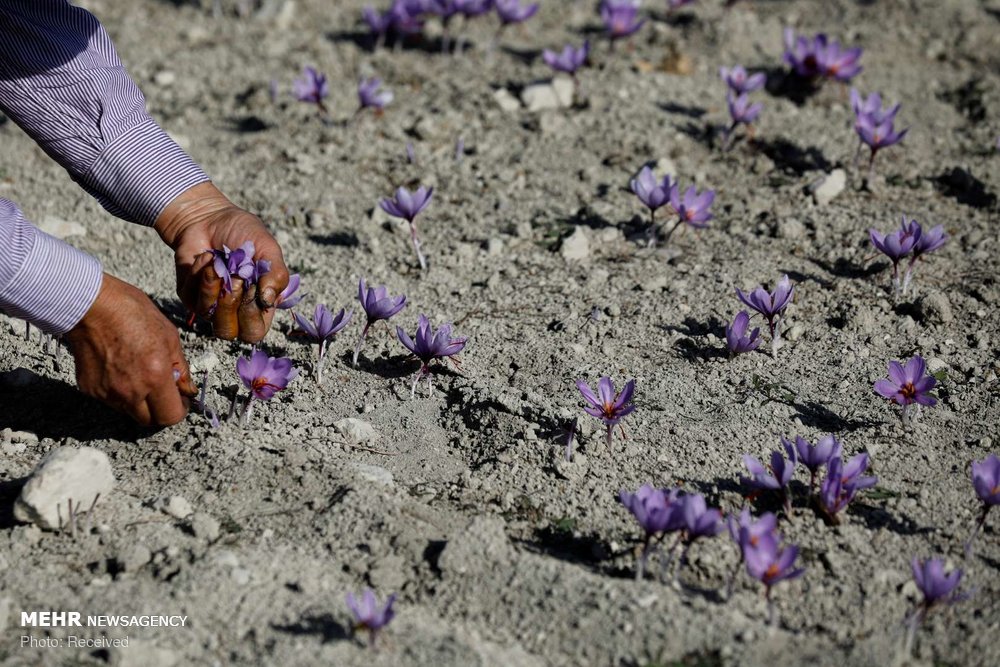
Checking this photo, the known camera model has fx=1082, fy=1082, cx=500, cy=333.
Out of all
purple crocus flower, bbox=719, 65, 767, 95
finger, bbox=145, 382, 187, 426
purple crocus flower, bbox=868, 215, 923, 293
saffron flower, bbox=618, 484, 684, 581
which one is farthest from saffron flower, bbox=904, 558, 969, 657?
purple crocus flower, bbox=719, 65, 767, 95

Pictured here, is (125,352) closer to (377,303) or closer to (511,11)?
(377,303)

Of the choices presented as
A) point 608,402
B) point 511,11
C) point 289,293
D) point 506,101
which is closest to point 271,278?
point 289,293

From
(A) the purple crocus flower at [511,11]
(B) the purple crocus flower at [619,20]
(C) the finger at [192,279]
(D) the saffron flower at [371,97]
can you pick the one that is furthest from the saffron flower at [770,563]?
(A) the purple crocus flower at [511,11]

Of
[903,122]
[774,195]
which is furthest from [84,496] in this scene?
[903,122]

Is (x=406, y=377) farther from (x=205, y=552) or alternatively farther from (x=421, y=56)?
(x=421, y=56)

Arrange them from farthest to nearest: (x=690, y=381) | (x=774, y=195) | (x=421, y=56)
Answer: (x=421, y=56), (x=774, y=195), (x=690, y=381)

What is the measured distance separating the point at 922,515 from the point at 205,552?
191 centimetres

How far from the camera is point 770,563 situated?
2.54m

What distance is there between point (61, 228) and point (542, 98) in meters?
2.26

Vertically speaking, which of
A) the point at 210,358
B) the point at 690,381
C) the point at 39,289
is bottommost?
the point at 210,358

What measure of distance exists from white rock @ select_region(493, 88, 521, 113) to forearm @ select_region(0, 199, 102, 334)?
273 cm

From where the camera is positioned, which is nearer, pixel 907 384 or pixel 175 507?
→ pixel 175 507

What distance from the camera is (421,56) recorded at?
5758 mm

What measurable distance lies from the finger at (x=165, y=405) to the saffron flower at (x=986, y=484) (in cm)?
213
